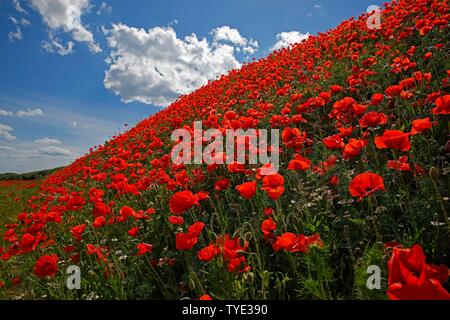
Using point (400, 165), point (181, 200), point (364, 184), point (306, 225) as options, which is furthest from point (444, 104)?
point (181, 200)

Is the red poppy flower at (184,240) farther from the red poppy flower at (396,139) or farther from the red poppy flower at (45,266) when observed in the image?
the red poppy flower at (396,139)

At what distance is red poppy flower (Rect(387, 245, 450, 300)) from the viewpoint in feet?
3.20

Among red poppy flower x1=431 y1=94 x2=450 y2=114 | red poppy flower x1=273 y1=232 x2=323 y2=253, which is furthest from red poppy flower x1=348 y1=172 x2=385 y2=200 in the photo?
red poppy flower x1=431 y1=94 x2=450 y2=114

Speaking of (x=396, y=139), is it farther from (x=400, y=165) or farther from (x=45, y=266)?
(x=45, y=266)

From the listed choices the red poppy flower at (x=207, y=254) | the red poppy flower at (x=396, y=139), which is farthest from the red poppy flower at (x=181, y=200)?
the red poppy flower at (x=396, y=139)

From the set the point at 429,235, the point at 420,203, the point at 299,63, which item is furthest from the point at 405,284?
the point at 299,63

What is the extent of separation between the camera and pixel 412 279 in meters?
1.00

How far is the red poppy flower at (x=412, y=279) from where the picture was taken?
0.97 meters

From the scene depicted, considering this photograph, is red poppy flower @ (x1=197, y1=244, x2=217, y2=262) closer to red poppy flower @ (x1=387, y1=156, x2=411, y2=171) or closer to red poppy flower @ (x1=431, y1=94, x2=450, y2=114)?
red poppy flower @ (x1=387, y1=156, x2=411, y2=171)

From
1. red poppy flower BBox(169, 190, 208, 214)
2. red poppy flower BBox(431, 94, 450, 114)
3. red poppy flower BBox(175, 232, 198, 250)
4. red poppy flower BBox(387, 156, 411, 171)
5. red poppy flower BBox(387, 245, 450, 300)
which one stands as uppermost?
red poppy flower BBox(431, 94, 450, 114)

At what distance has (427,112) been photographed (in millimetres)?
3803

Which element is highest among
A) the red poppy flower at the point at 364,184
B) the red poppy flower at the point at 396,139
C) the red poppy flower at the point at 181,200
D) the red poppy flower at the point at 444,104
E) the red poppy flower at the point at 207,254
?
the red poppy flower at the point at 444,104

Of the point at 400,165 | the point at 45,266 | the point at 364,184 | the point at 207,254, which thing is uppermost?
the point at 400,165
